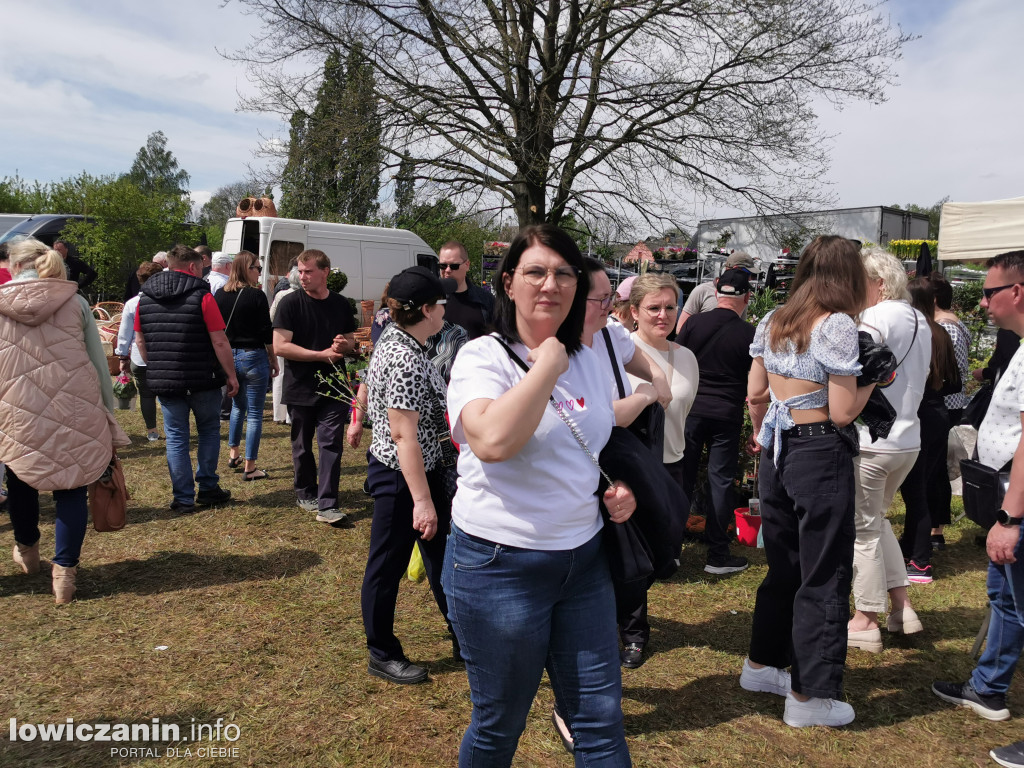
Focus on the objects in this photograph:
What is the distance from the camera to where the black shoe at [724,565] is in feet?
15.4

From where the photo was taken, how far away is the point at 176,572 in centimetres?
455

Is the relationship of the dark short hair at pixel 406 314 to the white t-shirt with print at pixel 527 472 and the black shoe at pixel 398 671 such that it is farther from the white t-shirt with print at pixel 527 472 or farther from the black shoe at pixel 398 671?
the black shoe at pixel 398 671

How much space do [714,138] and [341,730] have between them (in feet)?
40.5

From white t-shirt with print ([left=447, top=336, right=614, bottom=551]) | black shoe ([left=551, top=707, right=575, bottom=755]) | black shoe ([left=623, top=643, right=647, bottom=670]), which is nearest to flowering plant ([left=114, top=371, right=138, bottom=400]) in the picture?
black shoe ([left=623, top=643, right=647, bottom=670])

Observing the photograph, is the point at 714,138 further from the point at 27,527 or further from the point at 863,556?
the point at 27,527

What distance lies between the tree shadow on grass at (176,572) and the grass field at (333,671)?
0.02 meters

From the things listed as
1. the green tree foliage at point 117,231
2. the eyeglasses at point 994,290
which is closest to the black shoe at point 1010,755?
Result: the eyeglasses at point 994,290

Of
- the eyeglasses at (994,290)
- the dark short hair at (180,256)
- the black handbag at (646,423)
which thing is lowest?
the black handbag at (646,423)

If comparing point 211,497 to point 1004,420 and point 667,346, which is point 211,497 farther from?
point 1004,420

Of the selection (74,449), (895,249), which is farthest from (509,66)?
(895,249)

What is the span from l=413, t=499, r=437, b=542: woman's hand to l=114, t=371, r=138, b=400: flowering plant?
22.3ft

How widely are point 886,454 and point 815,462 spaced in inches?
35.3

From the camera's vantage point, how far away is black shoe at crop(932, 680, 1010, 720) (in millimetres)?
3059

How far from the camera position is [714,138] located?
42.3ft
